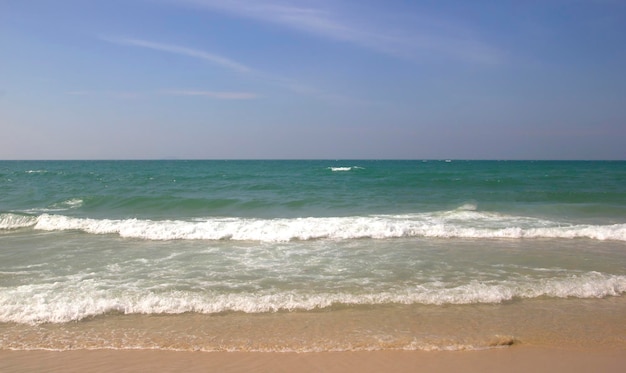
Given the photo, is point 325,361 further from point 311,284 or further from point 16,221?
point 16,221

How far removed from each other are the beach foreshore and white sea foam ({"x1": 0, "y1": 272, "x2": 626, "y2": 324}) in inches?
52.6

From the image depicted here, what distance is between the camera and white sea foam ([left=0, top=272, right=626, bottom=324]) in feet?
21.2

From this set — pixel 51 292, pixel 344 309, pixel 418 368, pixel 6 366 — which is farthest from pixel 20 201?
pixel 418 368

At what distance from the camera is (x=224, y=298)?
6.93 meters

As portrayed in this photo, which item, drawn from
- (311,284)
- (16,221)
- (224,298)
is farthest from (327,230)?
(16,221)

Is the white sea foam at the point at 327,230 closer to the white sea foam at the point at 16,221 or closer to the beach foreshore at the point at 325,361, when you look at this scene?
the white sea foam at the point at 16,221

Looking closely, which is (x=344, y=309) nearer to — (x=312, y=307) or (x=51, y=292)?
(x=312, y=307)

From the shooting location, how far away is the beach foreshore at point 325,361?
15.7 ft

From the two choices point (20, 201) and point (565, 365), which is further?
point (20, 201)

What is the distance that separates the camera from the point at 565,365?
16.0 feet

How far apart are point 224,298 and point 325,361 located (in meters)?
2.63

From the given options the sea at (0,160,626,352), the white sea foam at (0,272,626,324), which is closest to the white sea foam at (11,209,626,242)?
the sea at (0,160,626,352)

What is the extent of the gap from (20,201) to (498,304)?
A: 25244 mm

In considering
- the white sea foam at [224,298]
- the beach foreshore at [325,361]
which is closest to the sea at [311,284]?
the white sea foam at [224,298]
